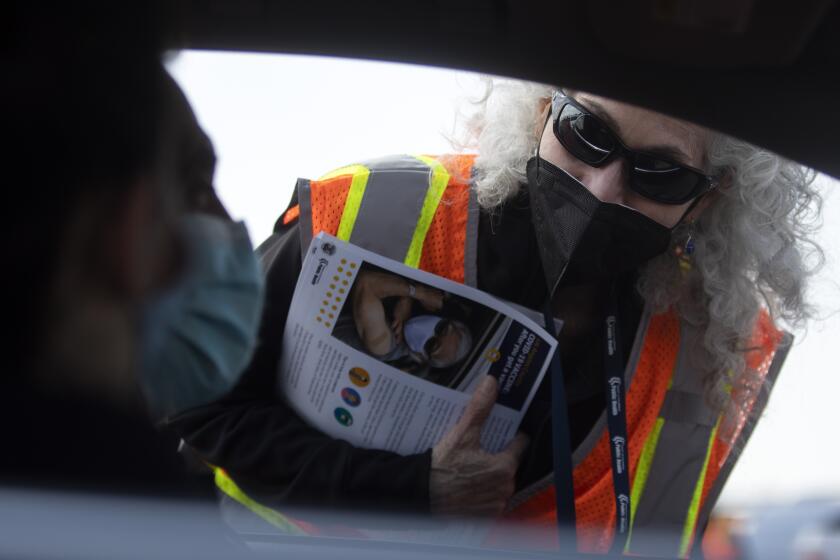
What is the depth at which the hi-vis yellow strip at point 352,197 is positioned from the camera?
1.90m

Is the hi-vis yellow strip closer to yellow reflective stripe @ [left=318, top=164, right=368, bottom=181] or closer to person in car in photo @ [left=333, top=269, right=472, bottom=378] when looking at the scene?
yellow reflective stripe @ [left=318, top=164, right=368, bottom=181]

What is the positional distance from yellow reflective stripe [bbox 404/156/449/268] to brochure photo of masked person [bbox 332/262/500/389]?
103 millimetres

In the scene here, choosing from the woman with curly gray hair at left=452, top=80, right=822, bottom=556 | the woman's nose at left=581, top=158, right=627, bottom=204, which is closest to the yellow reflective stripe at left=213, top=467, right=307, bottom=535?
the woman with curly gray hair at left=452, top=80, right=822, bottom=556

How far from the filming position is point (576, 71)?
105cm

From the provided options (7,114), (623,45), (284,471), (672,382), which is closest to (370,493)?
(284,471)

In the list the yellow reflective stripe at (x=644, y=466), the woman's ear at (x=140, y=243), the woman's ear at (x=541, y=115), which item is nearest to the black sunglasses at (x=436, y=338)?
the woman's ear at (x=541, y=115)

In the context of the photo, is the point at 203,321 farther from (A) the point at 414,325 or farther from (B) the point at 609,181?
(B) the point at 609,181

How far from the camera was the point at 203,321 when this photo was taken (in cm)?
Answer: 95

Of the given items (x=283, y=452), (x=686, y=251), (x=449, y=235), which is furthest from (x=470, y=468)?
(x=686, y=251)

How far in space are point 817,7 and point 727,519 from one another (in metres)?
1.61

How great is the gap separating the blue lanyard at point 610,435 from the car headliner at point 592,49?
2.96ft

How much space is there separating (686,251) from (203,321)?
1.47m

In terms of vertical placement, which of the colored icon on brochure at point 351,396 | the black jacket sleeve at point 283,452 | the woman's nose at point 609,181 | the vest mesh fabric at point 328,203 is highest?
the woman's nose at point 609,181

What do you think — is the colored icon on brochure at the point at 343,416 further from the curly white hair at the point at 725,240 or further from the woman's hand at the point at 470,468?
the curly white hair at the point at 725,240
